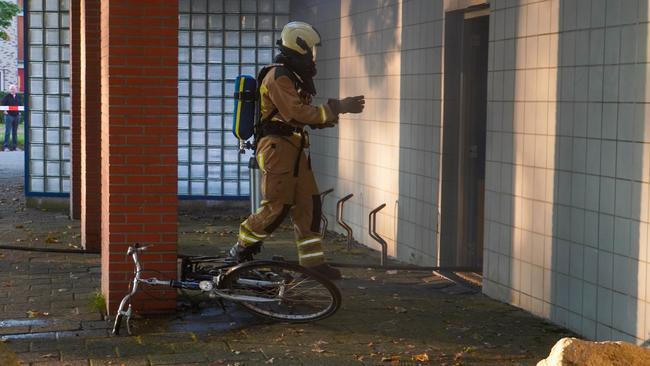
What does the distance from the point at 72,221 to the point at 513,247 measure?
7.48 metres

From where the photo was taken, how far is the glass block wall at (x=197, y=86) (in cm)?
1599

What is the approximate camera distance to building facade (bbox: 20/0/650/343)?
25.1 feet

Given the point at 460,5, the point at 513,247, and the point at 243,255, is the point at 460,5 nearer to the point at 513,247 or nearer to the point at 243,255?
the point at 513,247

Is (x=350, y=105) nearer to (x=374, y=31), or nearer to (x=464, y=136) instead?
(x=464, y=136)

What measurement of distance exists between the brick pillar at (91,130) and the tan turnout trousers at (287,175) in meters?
3.74

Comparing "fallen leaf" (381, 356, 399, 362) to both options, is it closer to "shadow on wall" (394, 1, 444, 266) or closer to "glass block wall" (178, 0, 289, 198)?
"shadow on wall" (394, 1, 444, 266)

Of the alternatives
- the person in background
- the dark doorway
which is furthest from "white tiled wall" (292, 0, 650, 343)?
the person in background

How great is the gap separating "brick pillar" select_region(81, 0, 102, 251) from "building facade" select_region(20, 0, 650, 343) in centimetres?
304

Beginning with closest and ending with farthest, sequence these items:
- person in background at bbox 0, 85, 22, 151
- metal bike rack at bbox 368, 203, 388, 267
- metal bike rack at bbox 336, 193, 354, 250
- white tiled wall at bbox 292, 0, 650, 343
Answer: white tiled wall at bbox 292, 0, 650, 343 → metal bike rack at bbox 368, 203, 388, 267 → metal bike rack at bbox 336, 193, 354, 250 → person in background at bbox 0, 85, 22, 151

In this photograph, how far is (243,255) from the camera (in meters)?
8.90

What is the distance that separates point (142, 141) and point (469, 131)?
3.45 meters

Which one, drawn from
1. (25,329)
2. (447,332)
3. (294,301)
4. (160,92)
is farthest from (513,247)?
(25,329)

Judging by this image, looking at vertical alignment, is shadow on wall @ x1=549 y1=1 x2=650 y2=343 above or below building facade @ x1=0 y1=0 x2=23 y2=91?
below

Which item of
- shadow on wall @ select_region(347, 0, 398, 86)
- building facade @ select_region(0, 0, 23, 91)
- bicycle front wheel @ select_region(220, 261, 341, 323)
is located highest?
building facade @ select_region(0, 0, 23, 91)
